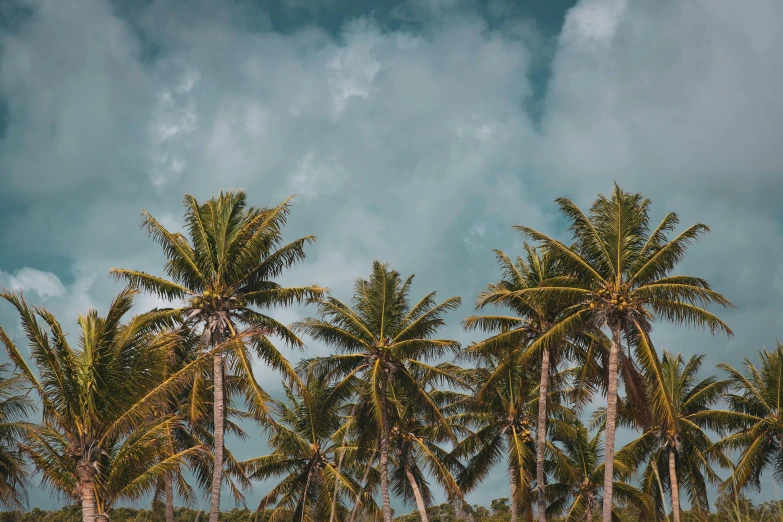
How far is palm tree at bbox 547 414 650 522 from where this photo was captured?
3562cm

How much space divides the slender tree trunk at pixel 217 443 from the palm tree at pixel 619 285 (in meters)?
10.9

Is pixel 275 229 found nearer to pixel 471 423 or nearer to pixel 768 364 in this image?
pixel 471 423

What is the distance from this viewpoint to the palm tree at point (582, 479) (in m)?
35.6

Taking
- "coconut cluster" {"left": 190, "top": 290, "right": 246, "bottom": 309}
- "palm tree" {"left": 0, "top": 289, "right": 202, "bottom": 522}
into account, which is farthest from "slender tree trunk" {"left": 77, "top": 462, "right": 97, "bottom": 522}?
"coconut cluster" {"left": 190, "top": 290, "right": 246, "bottom": 309}

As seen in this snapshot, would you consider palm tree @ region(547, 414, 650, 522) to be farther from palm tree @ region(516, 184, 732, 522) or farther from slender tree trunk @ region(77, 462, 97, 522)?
slender tree trunk @ region(77, 462, 97, 522)

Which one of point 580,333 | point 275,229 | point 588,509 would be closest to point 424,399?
point 580,333

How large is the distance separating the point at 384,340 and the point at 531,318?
20.3 ft

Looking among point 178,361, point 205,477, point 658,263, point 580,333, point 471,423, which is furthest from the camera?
point 471,423

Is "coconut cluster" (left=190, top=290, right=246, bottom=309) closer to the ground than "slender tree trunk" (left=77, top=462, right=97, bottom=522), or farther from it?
farther from it

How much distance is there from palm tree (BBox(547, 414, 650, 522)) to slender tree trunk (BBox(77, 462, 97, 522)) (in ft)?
76.5

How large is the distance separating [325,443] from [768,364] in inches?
855

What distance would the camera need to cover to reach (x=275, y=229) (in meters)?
26.9

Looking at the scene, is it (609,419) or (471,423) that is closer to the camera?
(609,419)

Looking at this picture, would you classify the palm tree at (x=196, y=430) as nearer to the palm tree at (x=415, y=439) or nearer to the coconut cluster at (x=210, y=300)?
the coconut cluster at (x=210, y=300)
